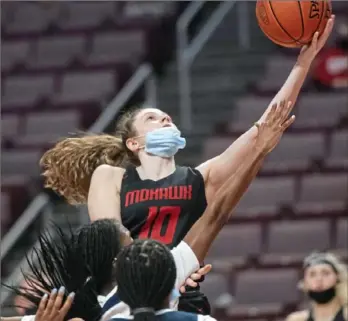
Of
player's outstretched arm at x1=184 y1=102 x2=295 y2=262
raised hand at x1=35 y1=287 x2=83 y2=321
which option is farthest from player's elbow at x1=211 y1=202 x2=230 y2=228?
raised hand at x1=35 y1=287 x2=83 y2=321

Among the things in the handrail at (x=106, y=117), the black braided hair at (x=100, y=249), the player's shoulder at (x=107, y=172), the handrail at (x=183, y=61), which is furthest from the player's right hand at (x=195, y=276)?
the handrail at (x=183, y=61)

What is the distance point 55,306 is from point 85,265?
124mm

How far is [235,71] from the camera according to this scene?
10352 mm

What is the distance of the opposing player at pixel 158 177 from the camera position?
3930mm

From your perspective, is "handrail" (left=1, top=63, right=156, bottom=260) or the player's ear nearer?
the player's ear

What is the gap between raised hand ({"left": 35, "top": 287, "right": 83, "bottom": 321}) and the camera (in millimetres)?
3178

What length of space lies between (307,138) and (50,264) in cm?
534

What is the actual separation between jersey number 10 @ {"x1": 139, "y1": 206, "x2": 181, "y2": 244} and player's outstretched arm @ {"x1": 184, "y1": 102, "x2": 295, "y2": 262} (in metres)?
0.06

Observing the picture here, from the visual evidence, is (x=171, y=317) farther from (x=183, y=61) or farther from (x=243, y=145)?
(x=183, y=61)

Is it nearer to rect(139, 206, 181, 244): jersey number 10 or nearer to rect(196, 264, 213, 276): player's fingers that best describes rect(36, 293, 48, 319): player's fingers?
rect(196, 264, 213, 276): player's fingers

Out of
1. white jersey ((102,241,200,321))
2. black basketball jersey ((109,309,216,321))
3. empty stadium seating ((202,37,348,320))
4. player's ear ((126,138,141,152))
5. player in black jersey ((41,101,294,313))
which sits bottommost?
black basketball jersey ((109,309,216,321))

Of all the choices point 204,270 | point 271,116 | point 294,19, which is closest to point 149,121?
point 271,116

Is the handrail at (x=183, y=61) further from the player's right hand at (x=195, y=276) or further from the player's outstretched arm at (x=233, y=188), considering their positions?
the player's right hand at (x=195, y=276)

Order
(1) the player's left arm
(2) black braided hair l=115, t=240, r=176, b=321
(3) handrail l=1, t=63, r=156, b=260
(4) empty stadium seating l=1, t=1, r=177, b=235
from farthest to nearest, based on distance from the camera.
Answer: (4) empty stadium seating l=1, t=1, r=177, b=235 < (3) handrail l=1, t=63, r=156, b=260 < (1) the player's left arm < (2) black braided hair l=115, t=240, r=176, b=321
